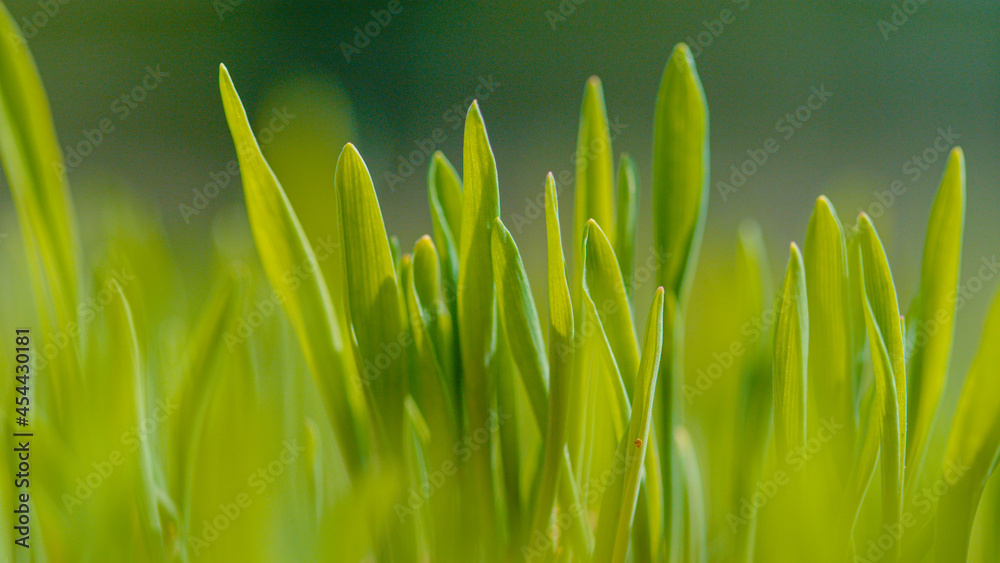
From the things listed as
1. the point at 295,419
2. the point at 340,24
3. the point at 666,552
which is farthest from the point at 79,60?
the point at 666,552

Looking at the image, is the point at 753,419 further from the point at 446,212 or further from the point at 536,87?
the point at 536,87

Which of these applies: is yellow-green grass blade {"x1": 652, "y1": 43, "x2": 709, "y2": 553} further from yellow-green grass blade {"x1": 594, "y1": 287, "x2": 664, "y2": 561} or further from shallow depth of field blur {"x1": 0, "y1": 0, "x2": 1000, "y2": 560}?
shallow depth of field blur {"x1": 0, "y1": 0, "x2": 1000, "y2": 560}

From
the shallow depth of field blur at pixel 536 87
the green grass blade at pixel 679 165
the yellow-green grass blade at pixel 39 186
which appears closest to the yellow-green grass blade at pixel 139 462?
the yellow-green grass blade at pixel 39 186

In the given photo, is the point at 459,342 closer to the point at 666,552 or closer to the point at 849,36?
the point at 666,552

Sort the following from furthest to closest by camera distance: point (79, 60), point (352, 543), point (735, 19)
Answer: point (735, 19), point (79, 60), point (352, 543)

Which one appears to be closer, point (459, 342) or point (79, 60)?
point (459, 342)

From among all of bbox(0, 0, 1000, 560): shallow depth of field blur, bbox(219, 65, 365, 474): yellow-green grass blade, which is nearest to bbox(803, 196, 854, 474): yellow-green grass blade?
bbox(219, 65, 365, 474): yellow-green grass blade

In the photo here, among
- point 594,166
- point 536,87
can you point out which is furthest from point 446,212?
point 536,87
